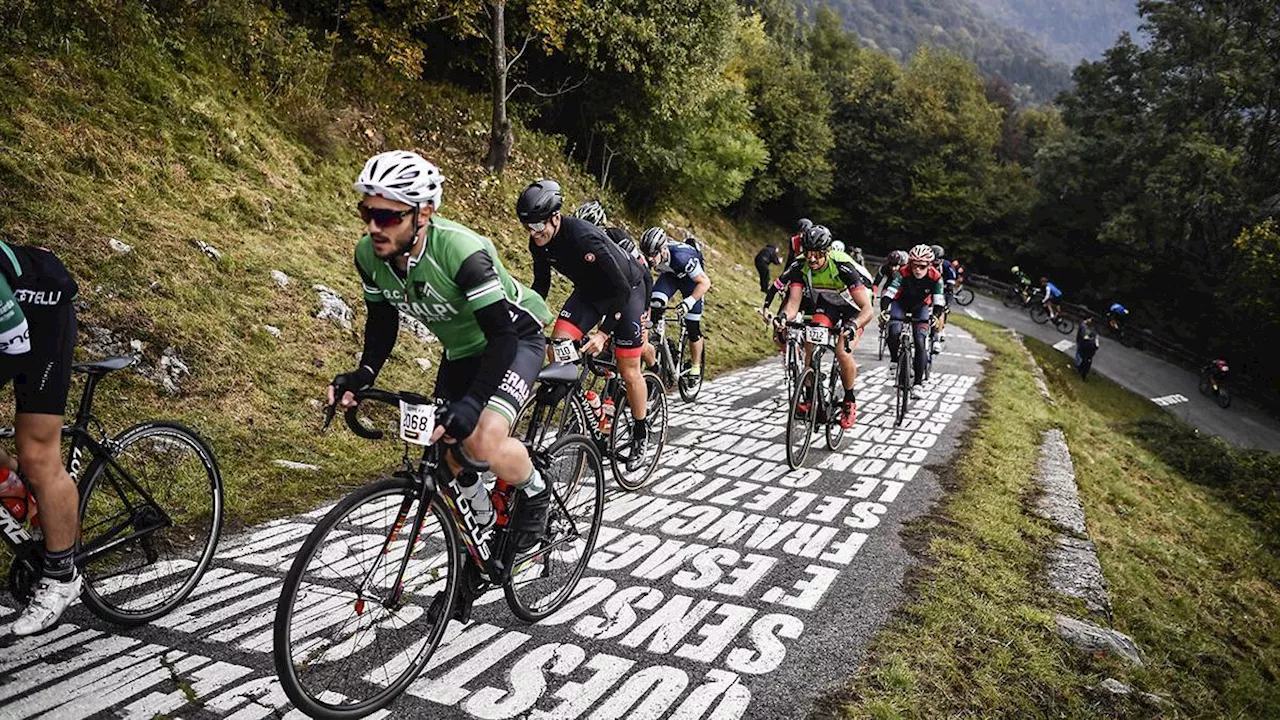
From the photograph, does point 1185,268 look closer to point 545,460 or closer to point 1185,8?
point 1185,8

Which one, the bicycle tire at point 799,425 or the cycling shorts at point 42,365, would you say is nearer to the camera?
the cycling shorts at point 42,365

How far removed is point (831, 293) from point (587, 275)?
3926mm

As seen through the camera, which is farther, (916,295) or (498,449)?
(916,295)

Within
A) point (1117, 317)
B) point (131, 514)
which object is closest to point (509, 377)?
point (131, 514)

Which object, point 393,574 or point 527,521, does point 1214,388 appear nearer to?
point 527,521

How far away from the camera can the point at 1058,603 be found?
19.8 ft

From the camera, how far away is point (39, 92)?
909 cm

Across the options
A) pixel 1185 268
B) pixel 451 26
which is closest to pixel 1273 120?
pixel 1185 268

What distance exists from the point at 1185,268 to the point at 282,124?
150ft

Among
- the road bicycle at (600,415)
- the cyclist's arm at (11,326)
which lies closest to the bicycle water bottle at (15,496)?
the cyclist's arm at (11,326)

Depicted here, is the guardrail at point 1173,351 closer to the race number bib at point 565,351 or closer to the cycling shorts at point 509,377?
the race number bib at point 565,351

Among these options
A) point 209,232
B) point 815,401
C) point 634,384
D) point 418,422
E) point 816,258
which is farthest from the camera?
point 209,232

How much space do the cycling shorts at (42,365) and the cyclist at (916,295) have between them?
10417mm

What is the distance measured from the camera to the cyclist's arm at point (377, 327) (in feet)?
13.5
